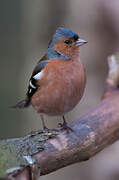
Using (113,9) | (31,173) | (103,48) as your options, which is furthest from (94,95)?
(31,173)

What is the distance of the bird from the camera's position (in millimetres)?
4020

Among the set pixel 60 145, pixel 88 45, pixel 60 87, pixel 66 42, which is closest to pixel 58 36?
pixel 66 42

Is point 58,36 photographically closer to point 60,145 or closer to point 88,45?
point 88,45

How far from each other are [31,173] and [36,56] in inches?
156

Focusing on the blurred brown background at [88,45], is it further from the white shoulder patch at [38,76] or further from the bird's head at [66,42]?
the white shoulder patch at [38,76]

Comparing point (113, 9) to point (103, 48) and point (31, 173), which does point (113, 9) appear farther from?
point (31, 173)

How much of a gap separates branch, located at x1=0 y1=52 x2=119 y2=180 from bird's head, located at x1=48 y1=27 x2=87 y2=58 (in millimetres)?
738

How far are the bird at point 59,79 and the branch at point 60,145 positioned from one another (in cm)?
30

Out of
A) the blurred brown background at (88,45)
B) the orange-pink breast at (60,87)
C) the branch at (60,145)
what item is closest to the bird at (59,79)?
the orange-pink breast at (60,87)

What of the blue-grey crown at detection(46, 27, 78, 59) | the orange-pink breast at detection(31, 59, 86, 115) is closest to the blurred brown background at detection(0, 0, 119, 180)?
the blue-grey crown at detection(46, 27, 78, 59)

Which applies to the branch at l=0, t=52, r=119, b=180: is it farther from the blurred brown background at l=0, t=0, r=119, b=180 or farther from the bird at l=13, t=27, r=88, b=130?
the blurred brown background at l=0, t=0, r=119, b=180

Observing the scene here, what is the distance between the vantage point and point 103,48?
567 cm

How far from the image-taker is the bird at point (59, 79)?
13.2ft

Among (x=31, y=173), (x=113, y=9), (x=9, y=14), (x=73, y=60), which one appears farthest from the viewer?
(x=9, y=14)
